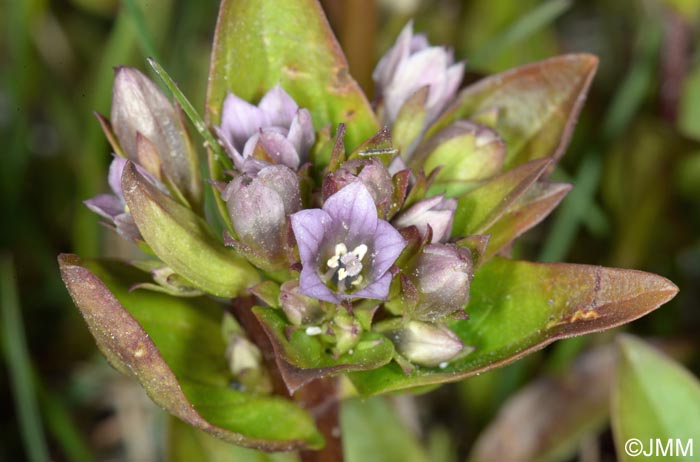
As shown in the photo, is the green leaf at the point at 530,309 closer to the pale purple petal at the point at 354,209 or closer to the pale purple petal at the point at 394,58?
the pale purple petal at the point at 354,209

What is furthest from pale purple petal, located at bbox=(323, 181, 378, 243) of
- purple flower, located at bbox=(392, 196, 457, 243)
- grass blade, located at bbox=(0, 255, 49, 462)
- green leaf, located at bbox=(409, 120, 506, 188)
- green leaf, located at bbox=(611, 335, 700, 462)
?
grass blade, located at bbox=(0, 255, 49, 462)

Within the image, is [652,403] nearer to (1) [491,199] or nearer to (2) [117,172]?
(1) [491,199]

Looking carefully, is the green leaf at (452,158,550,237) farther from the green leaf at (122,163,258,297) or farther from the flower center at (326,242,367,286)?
the green leaf at (122,163,258,297)

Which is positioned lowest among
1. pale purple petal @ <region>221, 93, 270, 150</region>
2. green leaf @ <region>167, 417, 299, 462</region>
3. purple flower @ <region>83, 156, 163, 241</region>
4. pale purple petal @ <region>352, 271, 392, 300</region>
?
green leaf @ <region>167, 417, 299, 462</region>

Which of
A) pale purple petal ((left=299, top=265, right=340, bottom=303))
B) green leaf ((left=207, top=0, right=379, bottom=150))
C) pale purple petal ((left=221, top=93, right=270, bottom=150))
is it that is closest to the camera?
pale purple petal ((left=299, top=265, right=340, bottom=303))

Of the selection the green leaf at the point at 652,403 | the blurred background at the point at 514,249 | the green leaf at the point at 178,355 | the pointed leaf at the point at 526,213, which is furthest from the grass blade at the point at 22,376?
the green leaf at the point at 652,403

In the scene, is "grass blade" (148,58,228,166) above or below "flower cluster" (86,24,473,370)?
above
